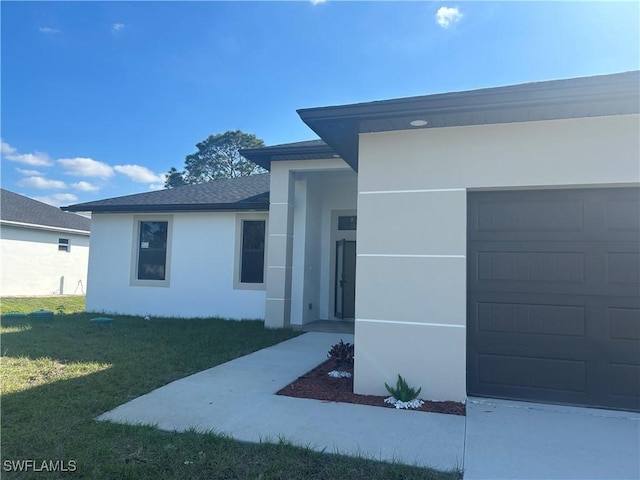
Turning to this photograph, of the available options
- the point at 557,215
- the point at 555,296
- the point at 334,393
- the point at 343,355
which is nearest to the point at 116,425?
the point at 334,393

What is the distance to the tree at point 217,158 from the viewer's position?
38.0 metres

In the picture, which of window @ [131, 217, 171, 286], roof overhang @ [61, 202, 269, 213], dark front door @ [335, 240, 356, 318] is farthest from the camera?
window @ [131, 217, 171, 286]

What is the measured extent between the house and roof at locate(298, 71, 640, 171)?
0.02 meters

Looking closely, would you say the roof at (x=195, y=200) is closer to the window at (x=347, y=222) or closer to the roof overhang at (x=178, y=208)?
the roof overhang at (x=178, y=208)

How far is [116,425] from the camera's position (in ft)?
13.0

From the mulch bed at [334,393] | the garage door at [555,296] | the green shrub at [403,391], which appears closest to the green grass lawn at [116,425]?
the mulch bed at [334,393]

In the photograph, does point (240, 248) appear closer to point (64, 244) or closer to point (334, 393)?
point (334, 393)

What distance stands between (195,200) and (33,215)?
507 inches

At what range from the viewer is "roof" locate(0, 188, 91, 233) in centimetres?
1852

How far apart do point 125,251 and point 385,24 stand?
371 inches

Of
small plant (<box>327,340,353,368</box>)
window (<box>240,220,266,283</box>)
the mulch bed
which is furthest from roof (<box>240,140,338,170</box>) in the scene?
the mulch bed

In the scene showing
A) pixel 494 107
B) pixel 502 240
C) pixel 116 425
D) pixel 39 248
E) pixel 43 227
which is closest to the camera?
pixel 116 425

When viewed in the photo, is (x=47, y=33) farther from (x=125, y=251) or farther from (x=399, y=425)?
(x=399, y=425)

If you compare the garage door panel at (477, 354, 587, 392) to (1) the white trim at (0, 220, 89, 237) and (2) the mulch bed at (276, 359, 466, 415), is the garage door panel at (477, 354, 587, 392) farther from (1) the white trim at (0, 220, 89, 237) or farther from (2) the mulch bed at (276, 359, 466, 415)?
(1) the white trim at (0, 220, 89, 237)
